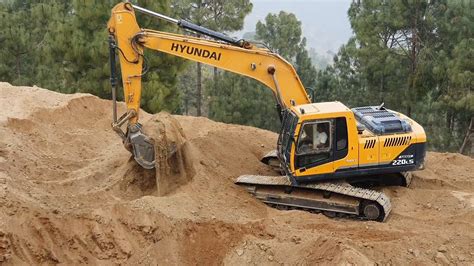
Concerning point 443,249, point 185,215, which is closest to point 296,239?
point 185,215

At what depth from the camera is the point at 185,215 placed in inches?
342

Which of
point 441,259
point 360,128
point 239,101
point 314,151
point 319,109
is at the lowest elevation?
point 239,101

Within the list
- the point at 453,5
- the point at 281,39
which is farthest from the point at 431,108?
the point at 281,39

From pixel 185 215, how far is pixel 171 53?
2924mm

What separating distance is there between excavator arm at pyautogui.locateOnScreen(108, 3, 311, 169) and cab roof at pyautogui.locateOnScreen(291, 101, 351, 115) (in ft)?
1.28

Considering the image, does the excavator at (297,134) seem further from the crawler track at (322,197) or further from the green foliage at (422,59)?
the green foliage at (422,59)

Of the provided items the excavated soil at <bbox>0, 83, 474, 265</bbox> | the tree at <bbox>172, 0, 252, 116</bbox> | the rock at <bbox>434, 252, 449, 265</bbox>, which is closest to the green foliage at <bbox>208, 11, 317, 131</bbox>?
the tree at <bbox>172, 0, 252, 116</bbox>

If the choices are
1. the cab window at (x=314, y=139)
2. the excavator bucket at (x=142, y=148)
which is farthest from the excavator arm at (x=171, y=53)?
the cab window at (x=314, y=139)

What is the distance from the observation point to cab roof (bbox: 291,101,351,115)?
941 cm

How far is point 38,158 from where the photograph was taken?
36.8 feet

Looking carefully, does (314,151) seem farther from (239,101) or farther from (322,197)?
(239,101)

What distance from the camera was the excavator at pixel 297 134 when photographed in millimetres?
9352

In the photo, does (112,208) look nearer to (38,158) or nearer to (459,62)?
(38,158)

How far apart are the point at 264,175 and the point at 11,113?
6501 mm
